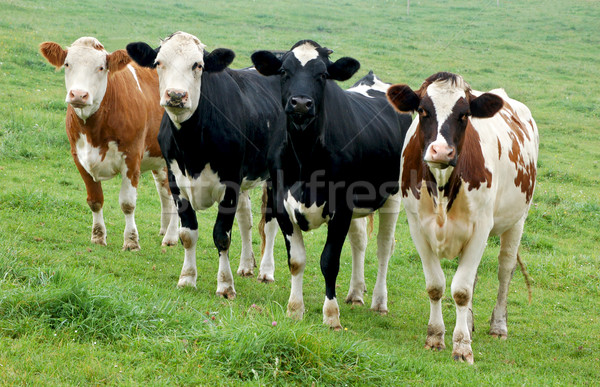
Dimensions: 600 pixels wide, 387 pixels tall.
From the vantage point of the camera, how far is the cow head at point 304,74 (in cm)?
592

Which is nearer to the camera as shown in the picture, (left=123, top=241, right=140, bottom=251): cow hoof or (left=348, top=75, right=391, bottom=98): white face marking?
(left=348, top=75, right=391, bottom=98): white face marking

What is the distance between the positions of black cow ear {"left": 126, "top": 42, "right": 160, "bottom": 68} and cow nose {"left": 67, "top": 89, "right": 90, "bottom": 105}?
896mm

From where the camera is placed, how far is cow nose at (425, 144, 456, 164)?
5371 millimetres

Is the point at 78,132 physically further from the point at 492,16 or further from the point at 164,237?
the point at 492,16

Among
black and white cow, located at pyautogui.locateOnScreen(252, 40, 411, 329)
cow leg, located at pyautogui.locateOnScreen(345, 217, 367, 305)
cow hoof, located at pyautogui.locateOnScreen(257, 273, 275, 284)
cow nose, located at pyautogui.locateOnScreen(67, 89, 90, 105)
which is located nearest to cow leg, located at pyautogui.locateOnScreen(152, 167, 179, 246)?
cow hoof, located at pyautogui.locateOnScreen(257, 273, 275, 284)

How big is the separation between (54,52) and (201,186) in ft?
9.32

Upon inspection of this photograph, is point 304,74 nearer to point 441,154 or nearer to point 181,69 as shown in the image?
point 181,69

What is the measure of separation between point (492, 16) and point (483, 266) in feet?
102

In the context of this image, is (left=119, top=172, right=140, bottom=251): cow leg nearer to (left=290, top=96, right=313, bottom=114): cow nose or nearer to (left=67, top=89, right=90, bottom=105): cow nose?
(left=67, top=89, right=90, bottom=105): cow nose

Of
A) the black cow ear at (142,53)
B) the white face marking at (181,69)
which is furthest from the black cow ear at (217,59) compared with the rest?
the black cow ear at (142,53)

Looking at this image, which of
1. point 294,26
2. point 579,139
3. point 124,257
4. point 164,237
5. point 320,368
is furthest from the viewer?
point 294,26

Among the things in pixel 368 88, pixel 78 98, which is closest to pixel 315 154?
pixel 368 88

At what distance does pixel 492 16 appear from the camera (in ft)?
123

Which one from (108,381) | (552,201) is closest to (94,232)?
(108,381)
